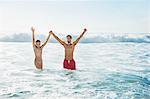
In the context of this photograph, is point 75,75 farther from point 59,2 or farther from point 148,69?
point 148,69

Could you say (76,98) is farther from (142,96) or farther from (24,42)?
(24,42)

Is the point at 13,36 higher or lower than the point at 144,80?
higher

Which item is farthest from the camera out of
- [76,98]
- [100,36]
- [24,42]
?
[100,36]

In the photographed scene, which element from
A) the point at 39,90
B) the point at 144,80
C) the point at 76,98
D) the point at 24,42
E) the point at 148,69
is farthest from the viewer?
the point at 24,42

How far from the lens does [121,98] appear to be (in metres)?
3.64

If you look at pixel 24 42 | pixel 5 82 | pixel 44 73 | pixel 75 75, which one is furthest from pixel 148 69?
pixel 24 42

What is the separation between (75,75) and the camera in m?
4.91

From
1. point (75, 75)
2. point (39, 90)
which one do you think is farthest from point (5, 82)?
point (75, 75)

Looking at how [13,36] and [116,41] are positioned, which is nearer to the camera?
[13,36]

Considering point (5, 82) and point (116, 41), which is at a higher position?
point (116, 41)

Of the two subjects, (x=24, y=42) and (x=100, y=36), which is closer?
(x=24, y=42)

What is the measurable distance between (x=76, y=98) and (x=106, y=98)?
0.36 meters

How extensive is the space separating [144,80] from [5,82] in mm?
2146

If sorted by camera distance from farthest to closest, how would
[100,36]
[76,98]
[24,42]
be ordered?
[100,36], [24,42], [76,98]
